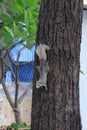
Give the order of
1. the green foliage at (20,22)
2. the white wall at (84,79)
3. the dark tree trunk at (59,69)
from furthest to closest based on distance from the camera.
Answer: the white wall at (84,79), the green foliage at (20,22), the dark tree trunk at (59,69)

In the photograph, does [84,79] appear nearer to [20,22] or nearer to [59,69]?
[20,22]

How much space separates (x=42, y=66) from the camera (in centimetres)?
198

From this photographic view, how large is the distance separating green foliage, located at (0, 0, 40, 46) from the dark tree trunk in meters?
0.43

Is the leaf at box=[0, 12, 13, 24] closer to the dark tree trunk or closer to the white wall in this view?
the dark tree trunk

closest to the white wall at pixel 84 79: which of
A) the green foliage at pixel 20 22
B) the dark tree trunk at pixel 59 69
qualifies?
the green foliage at pixel 20 22

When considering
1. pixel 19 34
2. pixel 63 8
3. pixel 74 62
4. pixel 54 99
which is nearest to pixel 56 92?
pixel 54 99

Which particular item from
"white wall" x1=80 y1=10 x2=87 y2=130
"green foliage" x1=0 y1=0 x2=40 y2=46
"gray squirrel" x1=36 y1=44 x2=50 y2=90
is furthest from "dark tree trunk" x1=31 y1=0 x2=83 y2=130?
"white wall" x1=80 y1=10 x2=87 y2=130

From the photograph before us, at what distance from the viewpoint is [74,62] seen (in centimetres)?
202

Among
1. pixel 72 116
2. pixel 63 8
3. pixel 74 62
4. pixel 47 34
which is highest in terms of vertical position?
pixel 63 8

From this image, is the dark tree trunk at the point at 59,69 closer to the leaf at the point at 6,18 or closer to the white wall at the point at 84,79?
the leaf at the point at 6,18

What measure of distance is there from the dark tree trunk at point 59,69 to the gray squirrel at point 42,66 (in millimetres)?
20

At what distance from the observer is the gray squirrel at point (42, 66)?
77.7 inches

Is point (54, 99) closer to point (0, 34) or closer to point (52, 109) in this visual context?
point (52, 109)

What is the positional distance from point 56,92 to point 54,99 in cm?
4
